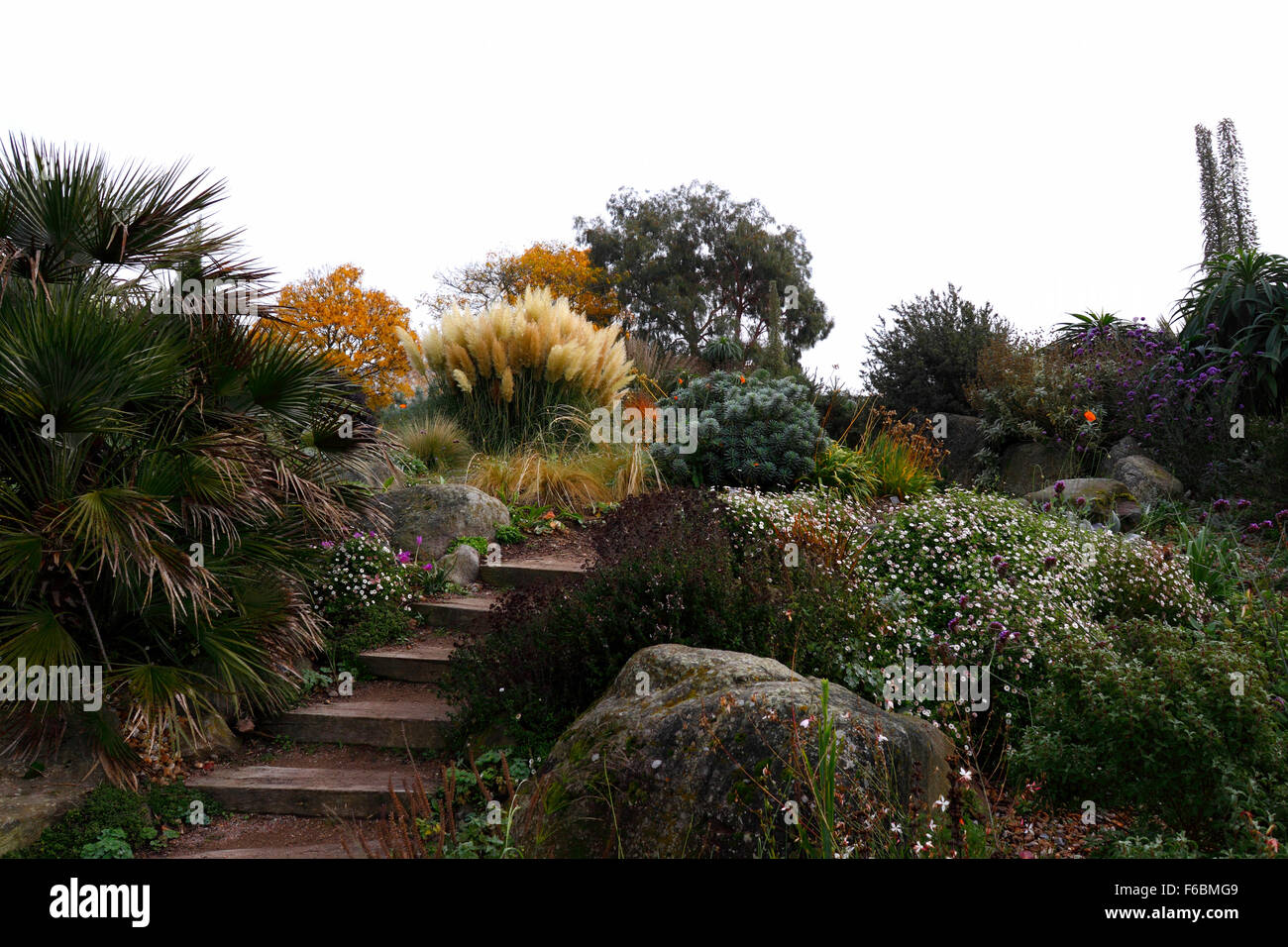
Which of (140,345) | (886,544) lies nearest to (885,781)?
(886,544)

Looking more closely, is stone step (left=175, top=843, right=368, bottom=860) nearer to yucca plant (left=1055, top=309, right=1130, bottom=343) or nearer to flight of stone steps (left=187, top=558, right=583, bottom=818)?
flight of stone steps (left=187, top=558, right=583, bottom=818)

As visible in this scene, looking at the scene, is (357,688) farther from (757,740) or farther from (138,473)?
(757,740)

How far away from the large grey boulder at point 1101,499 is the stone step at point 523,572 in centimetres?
472

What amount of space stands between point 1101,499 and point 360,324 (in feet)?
36.9

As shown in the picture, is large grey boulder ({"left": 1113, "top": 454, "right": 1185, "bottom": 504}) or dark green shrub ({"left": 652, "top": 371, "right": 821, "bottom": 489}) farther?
large grey boulder ({"left": 1113, "top": 454, "right": 1185, "bottom": 504})

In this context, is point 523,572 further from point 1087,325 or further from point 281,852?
point 1087,325

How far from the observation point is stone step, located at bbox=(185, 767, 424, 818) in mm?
5105

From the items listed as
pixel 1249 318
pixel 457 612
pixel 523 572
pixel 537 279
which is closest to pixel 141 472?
pixel 457 612

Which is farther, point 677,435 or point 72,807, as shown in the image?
point 677,435

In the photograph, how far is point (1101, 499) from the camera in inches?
360

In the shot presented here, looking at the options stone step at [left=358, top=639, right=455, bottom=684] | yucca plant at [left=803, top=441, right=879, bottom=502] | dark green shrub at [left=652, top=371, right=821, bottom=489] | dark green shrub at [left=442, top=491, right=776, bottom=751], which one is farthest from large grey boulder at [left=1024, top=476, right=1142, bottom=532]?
stone step at [left=358, top=639, right=455, bottom=684]

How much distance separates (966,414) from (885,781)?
506 inches

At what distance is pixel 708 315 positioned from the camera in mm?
31047

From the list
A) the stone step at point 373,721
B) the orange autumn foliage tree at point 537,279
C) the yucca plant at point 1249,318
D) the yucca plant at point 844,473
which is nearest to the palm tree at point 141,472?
the stone step at point 373,721
